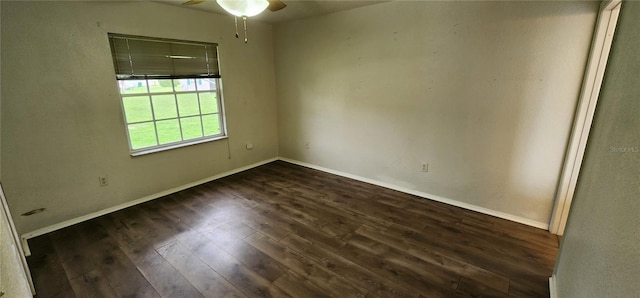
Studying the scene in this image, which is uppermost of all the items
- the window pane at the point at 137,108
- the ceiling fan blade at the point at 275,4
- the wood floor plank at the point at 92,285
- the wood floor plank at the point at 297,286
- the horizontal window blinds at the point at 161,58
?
the ceiling fan blade at the point at 275,4

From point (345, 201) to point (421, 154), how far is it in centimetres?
107

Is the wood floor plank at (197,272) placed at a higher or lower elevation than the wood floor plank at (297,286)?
higher

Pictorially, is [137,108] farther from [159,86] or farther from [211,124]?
[211,124]

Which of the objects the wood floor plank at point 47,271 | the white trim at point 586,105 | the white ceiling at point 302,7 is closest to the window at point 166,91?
the white ceiling at point 302,7

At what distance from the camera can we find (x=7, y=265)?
116 centimetres

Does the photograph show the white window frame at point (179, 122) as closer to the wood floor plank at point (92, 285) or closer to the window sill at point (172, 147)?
the window sill at point (172, 147)

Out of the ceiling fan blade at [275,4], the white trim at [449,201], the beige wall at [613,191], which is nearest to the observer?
the beige wall at [613,191]

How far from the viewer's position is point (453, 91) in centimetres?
284

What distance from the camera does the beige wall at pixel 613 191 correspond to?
848 mm

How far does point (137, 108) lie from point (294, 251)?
95.9 inches

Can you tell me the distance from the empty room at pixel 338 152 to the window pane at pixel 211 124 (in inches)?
0.8

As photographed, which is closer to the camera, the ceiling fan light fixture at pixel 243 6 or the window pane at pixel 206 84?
the ceiling fan light fixture at pixel 243 6

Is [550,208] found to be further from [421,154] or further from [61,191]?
[61,191]

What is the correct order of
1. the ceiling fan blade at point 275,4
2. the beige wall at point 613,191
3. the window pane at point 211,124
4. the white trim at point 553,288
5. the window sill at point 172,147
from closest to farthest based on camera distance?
the beige wall at point 613,191 < the white trim at point 553,288 < the ceiling fan blade at point 275,4 < the window sill at point 172,147 < the window pane at point 211,124
